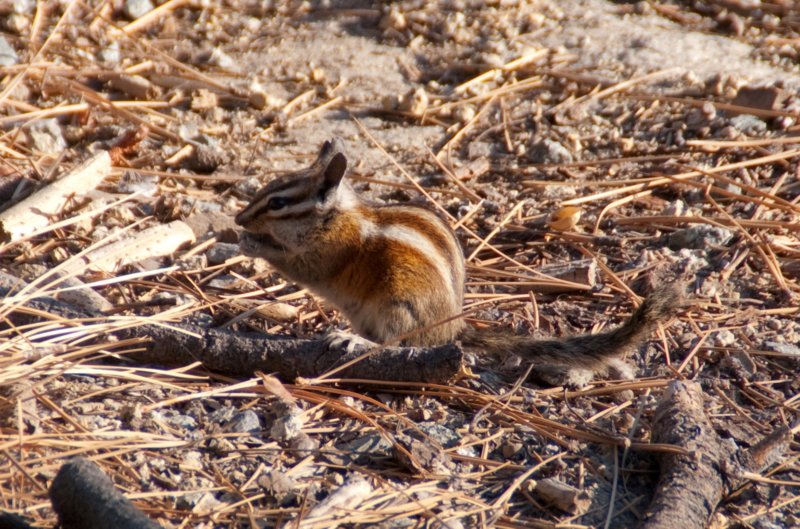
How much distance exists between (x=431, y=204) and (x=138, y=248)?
1.44 m

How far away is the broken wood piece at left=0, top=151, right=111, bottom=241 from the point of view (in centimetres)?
355

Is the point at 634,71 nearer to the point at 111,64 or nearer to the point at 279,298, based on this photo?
the point at 279,298

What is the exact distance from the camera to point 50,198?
3.76 m

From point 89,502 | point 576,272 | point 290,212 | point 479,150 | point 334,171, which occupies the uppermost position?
point 89,502

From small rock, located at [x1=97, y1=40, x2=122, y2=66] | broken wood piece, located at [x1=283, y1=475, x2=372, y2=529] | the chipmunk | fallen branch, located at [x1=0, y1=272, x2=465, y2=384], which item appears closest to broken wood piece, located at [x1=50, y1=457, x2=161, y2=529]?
broken wood piece, located at [x1=283, y1=475, x2=372, y2=529]

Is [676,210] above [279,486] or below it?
below

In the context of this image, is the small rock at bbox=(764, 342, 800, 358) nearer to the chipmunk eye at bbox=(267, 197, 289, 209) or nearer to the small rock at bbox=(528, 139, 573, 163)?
the small rock at bbox=(528, 139, 573, 163)

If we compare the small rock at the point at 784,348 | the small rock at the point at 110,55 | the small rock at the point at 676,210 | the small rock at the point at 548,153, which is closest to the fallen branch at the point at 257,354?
the small rock at the point at 784,348

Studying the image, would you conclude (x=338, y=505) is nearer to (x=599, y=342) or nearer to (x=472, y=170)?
(x=599, y=342)

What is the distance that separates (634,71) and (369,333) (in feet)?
9.61

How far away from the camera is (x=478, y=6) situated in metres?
5.88

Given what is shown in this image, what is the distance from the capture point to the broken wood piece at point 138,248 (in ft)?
11.0

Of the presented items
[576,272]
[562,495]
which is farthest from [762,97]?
[562,495]

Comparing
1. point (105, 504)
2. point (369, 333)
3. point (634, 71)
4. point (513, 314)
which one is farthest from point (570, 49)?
point (105, 504)
